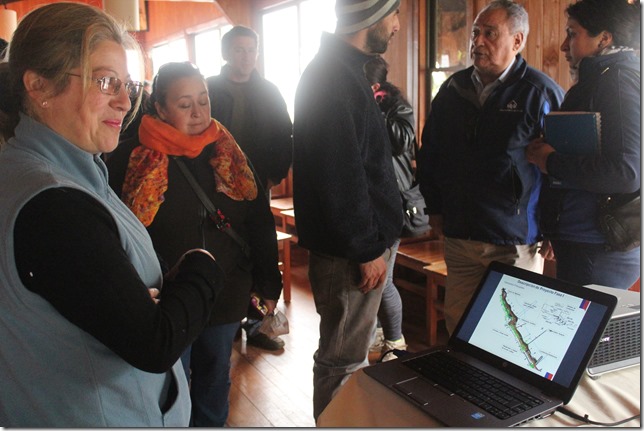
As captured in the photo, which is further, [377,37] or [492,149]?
[492,149]

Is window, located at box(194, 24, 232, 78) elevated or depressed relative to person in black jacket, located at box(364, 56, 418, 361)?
elevated

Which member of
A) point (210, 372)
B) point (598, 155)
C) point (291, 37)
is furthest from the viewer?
point (291, 37)

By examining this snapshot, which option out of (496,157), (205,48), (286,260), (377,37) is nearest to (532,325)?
(496,157)

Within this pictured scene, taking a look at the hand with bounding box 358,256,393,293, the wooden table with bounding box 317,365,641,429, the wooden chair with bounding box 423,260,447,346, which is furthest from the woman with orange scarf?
the wooden chair with bounding box 423,260,447,346

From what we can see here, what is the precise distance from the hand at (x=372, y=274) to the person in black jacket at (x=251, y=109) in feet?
4.34

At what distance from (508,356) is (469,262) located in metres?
0.95

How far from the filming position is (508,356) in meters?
1.04

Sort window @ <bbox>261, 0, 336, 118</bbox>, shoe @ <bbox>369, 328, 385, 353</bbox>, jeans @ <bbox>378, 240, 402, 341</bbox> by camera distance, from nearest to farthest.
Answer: jeans @ <bbox>378, 240, 402, 341</bbox> → shoe @ <bbox>369, 328, 385, 353</bbox> → window @ <bbox>261, 0, 336, 118</bbox>

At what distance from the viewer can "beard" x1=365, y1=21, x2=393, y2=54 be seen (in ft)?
5.51

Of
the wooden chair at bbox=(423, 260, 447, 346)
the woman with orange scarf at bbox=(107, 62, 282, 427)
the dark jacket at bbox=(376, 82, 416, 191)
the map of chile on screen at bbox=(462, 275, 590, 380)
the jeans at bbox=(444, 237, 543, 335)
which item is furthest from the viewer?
the wooden chair at bbox=(423, 260, 447, 346)

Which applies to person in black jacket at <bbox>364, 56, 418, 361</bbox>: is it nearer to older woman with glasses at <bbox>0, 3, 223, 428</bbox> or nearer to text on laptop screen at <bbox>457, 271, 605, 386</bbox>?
text on laptop screen at <bbox>457, 271, 605, 386</bbox>

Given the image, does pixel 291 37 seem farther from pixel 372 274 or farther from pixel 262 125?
pixel 372 274

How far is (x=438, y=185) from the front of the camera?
2.05 m

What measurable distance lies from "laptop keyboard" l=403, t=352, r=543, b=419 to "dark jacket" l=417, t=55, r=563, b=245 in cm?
86
